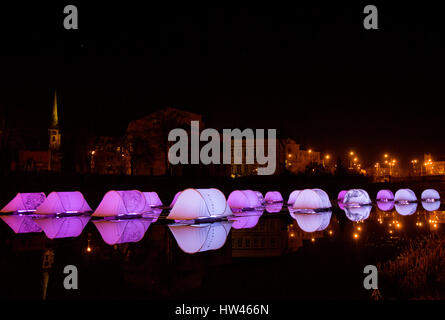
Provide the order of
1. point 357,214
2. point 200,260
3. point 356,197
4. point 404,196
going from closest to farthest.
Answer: point 200,260
point 357,214
point 356,197
point 404,196

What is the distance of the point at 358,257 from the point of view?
11586 mm

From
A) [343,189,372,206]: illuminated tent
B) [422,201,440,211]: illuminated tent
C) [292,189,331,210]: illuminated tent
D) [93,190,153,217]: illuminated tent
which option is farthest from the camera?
[343,189,372,206]: illuminated tent

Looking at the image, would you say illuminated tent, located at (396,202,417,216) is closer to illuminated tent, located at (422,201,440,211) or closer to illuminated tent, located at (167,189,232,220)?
illuminated tent, located at (422,201,440,211)

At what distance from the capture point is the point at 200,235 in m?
15.6

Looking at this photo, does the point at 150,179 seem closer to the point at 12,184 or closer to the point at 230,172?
the point at 12,184

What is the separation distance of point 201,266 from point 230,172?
5617cm

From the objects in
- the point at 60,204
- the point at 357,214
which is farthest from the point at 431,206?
the point at 60,204

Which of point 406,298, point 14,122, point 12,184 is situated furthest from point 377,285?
point 14,122

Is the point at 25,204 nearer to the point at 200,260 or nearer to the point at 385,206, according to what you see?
the point at 200,260

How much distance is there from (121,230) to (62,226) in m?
4.02

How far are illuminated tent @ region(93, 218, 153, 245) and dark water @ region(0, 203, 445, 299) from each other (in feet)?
0.27

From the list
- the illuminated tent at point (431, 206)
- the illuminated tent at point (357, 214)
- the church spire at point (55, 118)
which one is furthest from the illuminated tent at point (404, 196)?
the church spire at point (55, 118)

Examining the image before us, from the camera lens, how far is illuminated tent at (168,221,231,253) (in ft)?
42.5

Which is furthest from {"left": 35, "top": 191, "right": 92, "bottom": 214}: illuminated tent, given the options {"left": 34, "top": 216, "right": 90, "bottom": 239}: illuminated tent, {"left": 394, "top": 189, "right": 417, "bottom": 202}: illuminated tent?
{"left": 394, "top": 189, "right": 417, "bottom": 202}: illuminated tent
